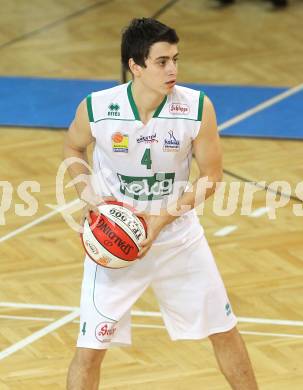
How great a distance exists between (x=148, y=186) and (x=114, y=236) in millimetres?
336

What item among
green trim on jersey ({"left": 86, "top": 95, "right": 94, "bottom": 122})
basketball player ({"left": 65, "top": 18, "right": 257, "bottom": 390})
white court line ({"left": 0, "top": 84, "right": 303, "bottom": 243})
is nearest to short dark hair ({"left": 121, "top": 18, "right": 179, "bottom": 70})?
basketball player ({"left": 65, "top": 18, "right": 257, "bottom": 390})

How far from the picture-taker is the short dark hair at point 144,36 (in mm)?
5801

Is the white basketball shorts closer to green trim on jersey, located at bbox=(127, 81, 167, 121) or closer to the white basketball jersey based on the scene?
the white basketball jersey

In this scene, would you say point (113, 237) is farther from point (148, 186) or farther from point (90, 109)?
point (90, 109)

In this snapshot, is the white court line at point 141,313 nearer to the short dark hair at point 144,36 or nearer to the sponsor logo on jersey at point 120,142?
the sponsor logo on jersey at point 120,142

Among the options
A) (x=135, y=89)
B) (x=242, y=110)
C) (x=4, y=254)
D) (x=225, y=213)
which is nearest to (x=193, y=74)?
(x=242, y=110)

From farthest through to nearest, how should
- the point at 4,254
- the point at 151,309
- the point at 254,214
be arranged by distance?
the point at 254,214, the point at 4,254, the point at 151,309

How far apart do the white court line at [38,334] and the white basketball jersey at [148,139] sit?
5.70ft

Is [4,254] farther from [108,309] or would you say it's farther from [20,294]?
[108,309]

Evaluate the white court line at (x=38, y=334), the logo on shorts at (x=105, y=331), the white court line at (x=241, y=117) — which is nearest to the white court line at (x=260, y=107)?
the white court line at (x=241, y=117)

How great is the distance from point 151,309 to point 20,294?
2.89 ft

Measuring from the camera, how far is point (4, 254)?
8.68 meters

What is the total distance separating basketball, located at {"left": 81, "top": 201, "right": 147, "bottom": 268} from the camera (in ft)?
19.2

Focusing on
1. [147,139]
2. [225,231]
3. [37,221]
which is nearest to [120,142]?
[147,139]
